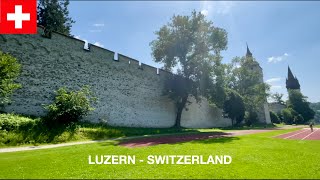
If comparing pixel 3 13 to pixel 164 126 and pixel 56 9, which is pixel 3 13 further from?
pixel 164 126

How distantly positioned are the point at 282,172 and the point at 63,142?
10810mm

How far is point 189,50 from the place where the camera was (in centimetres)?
2827

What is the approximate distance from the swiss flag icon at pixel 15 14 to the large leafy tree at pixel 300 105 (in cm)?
8294

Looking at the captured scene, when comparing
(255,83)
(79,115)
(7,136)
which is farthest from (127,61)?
(255,83)

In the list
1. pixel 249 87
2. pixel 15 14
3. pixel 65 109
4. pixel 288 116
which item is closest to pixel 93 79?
pixel 65 109

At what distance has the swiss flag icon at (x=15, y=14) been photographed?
15602mm

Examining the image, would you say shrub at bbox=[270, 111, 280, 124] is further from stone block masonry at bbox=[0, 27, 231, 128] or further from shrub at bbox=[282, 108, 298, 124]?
stone block masonry at bbox=[0, 27, 231, 128]

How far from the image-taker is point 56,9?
1078 inches

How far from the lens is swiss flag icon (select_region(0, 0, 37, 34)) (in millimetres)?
15602

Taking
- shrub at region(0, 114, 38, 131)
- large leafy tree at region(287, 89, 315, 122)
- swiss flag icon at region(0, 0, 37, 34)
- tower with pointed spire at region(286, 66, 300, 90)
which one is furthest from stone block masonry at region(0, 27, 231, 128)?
tower with pointed spire at region(286, 66, 300, 90)

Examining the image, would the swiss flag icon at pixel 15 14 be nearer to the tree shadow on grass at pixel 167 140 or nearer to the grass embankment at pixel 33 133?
the grass embankment at pixel 33 133

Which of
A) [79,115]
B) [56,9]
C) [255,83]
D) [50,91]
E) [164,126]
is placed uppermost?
[56,9]

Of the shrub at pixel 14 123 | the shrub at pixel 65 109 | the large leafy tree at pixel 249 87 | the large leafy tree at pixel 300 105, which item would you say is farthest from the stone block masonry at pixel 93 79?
the large leafy tree at pixel 300 105

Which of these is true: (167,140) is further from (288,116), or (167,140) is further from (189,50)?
(288,116)
